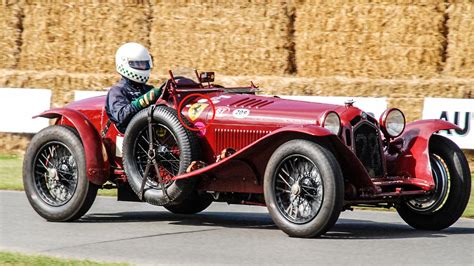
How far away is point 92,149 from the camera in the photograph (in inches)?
357

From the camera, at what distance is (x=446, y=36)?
15523 millimetres

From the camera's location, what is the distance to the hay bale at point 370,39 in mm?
15352

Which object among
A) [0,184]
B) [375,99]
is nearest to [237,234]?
[0,184]

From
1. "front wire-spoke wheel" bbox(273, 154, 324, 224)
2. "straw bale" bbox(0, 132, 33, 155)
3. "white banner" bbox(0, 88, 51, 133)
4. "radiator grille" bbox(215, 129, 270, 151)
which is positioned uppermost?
"radiator grille" bbox(215, 129, 270, 151)

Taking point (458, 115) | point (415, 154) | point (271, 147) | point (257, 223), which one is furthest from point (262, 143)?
point (458, 115)

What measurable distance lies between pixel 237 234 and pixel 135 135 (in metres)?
1.29

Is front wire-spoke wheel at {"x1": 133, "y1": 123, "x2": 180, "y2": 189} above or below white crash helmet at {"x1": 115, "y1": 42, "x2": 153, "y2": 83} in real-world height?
below

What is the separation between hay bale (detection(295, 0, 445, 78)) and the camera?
50.4 feet

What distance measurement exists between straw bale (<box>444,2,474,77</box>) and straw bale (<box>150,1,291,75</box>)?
8.17 feet

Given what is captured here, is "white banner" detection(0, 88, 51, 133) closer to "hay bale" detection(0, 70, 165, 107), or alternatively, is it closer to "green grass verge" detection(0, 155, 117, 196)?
"hay bale" detection(0, 70, 165, 107)

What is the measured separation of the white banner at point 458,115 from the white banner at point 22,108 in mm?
5817

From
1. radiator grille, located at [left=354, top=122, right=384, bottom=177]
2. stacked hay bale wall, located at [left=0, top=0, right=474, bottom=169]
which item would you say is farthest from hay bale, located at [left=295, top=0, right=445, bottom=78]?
radiator grille, located at [left=354, top=122, right=384, bottom=177]

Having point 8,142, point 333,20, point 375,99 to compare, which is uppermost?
point 333,20

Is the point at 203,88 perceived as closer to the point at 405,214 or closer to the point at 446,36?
the point at 405,214
